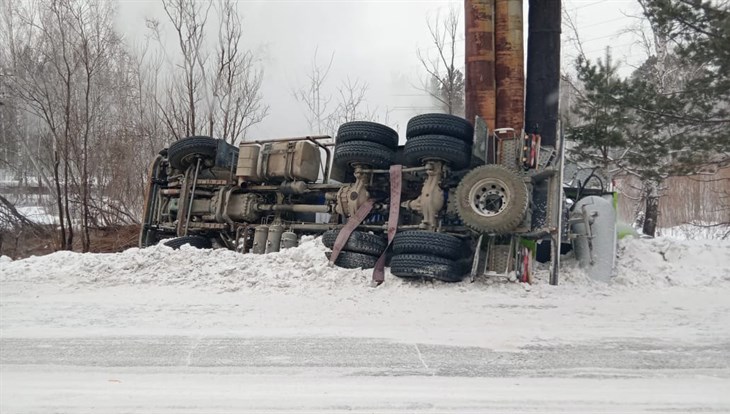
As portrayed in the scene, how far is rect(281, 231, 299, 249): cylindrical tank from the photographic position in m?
7.82

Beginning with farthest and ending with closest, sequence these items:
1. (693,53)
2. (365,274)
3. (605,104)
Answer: (605,104), (693,53), (365,274)

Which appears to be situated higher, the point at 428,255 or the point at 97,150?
the point at 97,150

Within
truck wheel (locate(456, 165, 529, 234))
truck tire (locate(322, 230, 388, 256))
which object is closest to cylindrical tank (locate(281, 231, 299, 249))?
truck tire (locate(322, 230, 388, 256))

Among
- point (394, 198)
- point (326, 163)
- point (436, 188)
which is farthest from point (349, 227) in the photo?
point (326, 163)

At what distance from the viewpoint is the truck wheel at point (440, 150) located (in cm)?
650

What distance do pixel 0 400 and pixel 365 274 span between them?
13.0 feet

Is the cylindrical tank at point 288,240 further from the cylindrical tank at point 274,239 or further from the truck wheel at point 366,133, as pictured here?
the truck wheel at point 366,133

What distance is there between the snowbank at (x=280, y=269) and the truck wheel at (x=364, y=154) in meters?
1.31

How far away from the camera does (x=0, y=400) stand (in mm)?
2928

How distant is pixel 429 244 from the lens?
19.6 ft

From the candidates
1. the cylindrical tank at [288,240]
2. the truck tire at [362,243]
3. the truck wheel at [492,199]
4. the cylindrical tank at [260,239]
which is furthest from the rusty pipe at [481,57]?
the cylindrical tank at [260,239]

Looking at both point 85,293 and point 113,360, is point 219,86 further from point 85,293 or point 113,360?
point 113,360

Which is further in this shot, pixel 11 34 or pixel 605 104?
pixel 11 34

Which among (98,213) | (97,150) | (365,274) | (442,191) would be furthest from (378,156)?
(97,150)
